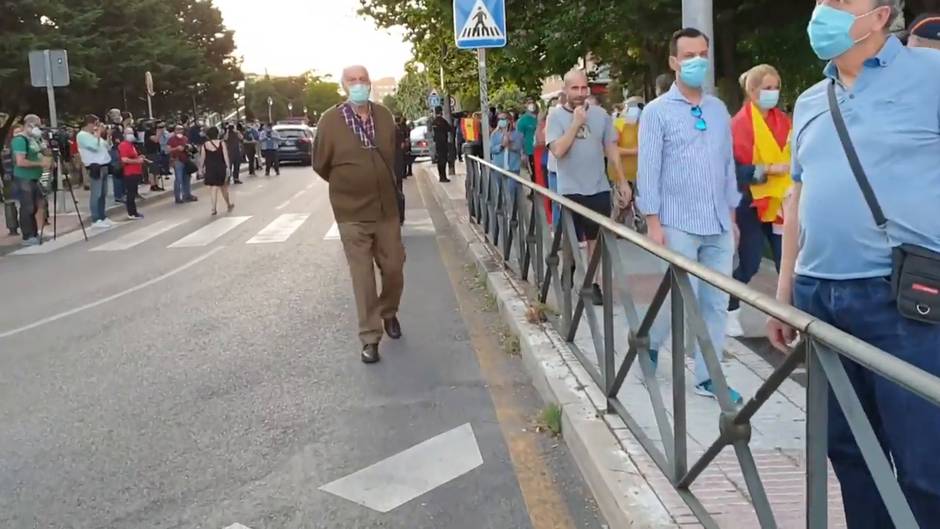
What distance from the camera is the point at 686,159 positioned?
4.83 metres

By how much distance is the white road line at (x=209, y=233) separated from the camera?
13422mm

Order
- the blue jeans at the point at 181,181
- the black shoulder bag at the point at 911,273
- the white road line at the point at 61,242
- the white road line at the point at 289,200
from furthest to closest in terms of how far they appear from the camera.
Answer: the blue jeans at the point at 181,181 < the white road line at the point at 289,200 < the white road line at the point at 61,242 < the black shoulder bag at the point at 911,273

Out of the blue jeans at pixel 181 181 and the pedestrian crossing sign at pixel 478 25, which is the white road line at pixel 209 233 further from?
the pedestrian crossing sign at pixel 478 25

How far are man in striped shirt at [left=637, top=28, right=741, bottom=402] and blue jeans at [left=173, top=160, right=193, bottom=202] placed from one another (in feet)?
57.4

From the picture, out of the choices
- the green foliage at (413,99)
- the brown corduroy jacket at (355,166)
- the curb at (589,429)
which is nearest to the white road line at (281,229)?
the curb at (589,429)

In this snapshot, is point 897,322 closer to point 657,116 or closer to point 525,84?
point 657,116

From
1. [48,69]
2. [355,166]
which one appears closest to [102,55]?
[48,69]

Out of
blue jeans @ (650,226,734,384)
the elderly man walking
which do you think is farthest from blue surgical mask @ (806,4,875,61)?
blue jeans @ (650,226,734,384)

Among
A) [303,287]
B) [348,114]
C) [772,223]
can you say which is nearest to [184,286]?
[303,287]

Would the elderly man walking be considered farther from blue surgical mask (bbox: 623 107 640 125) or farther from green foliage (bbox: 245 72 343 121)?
green foliage (bbox: 245 72 343 121)

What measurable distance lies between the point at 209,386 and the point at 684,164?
3.21 metres

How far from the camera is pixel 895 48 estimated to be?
260cm

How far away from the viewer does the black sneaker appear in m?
4.91

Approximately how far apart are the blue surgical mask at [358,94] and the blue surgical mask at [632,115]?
428 cm
